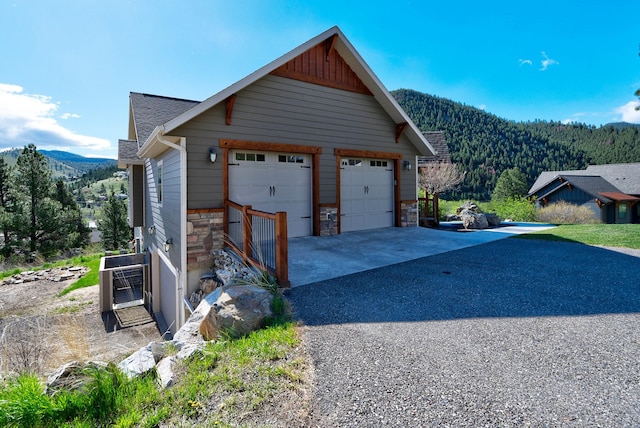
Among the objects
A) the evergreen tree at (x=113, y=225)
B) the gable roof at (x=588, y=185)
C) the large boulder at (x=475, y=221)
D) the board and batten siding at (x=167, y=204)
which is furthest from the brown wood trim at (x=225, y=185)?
the gable roof at (x=588, y=185)

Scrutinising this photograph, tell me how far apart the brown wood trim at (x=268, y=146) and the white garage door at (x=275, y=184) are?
18cm

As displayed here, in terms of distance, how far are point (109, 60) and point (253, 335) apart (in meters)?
Answer: 11.7

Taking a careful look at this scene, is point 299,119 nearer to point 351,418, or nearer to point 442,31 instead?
point 351,418

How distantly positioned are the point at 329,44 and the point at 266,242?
5.74 meters

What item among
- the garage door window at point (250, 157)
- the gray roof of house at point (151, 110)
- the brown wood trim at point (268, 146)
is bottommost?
the garage door window at point (250, 157)

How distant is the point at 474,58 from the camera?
26.2 metres

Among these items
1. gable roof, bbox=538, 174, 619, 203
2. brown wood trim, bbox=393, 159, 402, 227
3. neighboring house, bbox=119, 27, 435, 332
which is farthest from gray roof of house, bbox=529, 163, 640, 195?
neighboring house, bbox=119, 27, 435, 332

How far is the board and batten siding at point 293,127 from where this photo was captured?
21.7 feet

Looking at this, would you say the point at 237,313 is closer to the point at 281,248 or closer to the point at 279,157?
the point at 281,248

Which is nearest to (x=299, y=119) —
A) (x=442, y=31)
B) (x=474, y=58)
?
(x=442, y=31)

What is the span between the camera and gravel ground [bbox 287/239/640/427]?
7.18 feet

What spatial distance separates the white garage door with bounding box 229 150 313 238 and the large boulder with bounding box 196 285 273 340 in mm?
3495

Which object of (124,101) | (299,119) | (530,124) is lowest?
(299,119)

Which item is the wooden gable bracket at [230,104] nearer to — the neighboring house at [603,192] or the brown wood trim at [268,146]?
the brown wood trim at [268,146]
